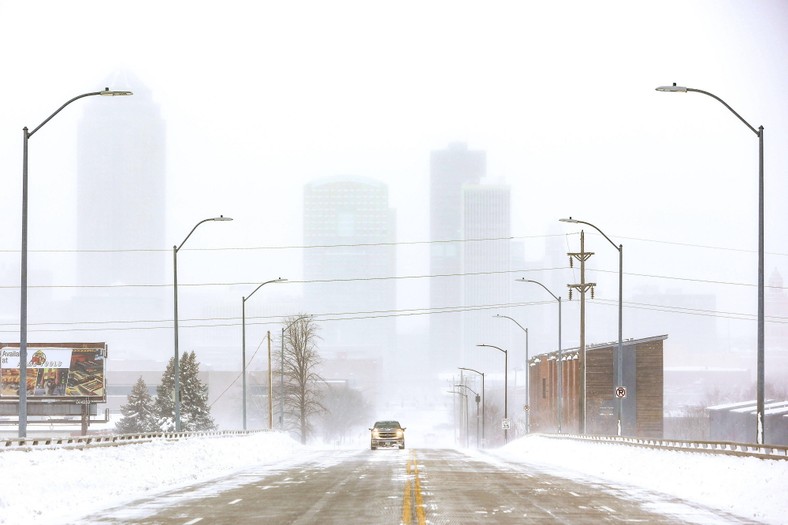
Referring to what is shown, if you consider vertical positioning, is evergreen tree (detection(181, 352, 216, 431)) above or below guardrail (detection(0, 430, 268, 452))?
below

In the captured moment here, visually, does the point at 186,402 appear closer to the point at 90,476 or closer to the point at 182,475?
the point at 182,475

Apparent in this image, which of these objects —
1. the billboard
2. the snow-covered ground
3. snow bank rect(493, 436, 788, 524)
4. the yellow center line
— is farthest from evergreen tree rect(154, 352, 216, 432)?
the yellow center line

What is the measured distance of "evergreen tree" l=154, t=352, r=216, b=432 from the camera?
109500 millimetres

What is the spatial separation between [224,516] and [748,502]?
10719mm

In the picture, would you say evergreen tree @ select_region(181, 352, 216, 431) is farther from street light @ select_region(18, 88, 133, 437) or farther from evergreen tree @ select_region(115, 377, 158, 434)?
street light @ select_region(18, 88, 133, 437)

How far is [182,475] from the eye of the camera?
3725 cm

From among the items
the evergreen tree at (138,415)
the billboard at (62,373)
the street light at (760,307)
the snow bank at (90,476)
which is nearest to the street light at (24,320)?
the snow bank at (90,476)

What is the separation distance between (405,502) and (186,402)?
87.2 m

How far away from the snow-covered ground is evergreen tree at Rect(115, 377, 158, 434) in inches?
2691

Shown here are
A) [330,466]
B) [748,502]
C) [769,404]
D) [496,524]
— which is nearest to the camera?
[496,524]

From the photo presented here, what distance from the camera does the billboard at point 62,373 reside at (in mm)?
104500

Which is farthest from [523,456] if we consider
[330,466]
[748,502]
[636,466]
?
[748,502]

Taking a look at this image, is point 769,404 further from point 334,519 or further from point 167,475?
point 334,519

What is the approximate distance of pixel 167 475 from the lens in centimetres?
3531
